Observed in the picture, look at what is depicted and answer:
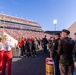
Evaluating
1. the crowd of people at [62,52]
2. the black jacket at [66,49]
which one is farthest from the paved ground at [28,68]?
the black jacket at [66,49]

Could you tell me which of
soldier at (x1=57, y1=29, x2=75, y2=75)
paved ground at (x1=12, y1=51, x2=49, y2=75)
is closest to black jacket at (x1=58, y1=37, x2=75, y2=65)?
soldier at (x1=57, y1=29, x2=75, y2=75)

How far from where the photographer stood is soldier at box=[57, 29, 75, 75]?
5215 millimetres

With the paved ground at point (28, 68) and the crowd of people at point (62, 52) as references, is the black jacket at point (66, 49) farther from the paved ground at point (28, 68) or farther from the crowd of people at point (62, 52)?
the paved ground at point (28, 68)

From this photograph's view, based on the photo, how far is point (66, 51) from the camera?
525 cm

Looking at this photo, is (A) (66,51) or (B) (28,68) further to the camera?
(B) (28,68)

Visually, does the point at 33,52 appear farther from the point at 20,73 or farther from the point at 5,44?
the point at 5,44

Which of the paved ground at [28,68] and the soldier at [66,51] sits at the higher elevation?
the soldier at [66,51]

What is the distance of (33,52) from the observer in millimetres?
17281

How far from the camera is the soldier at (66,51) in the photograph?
17.1 ft

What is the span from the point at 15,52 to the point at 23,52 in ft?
2.43

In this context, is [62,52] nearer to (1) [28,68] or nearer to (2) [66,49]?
(2) [66,49]

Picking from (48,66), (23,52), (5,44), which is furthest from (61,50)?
(23,52)

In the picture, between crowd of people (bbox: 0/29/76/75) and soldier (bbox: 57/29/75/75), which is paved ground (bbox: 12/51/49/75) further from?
soldier (bbox: 57/29/75/75)

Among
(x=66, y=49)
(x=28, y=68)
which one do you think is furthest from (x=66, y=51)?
(x=28, y=68)
